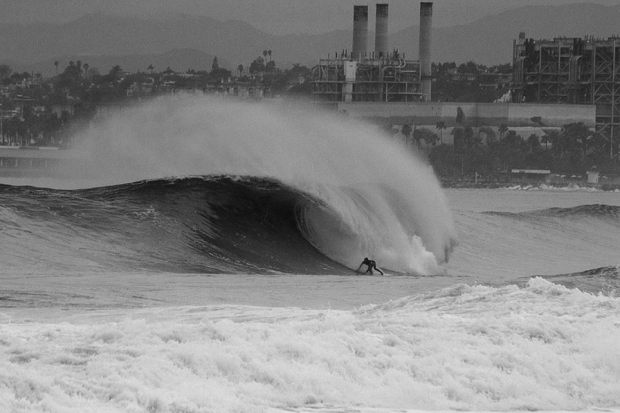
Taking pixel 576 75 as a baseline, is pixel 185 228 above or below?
below

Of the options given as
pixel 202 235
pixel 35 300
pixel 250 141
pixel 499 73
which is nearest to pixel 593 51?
pixel 499 73

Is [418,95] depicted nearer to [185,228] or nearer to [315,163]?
[315,163]

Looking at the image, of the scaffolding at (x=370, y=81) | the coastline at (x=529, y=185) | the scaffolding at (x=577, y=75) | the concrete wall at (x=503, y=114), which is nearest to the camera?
the coastline at (x=529, y=185)

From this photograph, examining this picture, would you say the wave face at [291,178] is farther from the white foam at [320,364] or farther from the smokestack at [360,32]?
the smokestack at [360,32]

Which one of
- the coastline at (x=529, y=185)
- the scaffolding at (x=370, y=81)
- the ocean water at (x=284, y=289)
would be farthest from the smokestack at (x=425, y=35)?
the ocean water at (x=284, y=289)

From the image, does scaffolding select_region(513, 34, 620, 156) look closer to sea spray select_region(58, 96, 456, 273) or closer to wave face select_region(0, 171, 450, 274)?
sea spray select_region(58, 96, 456, 273)

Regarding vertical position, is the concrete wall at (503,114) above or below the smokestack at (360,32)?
below

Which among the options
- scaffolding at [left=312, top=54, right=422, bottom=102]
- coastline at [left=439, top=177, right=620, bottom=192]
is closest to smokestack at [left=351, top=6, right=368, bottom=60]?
scaffolding at [left=312, top=54, right=422, bottom=102]

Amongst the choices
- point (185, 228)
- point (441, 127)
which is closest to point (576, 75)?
point (441, 127)
